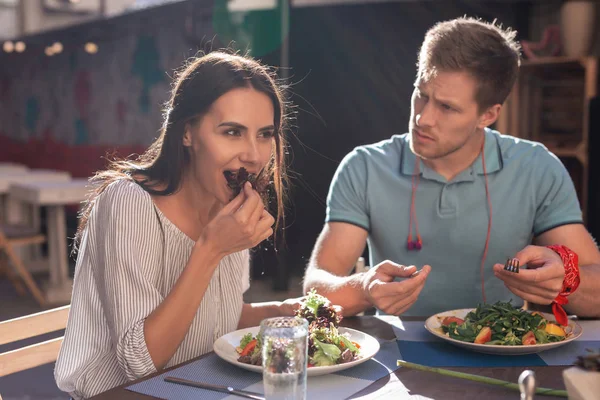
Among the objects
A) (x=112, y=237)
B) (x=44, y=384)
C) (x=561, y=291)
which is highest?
(x=112, y=237)

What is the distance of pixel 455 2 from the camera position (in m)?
4.36

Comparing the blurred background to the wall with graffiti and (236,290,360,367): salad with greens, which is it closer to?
the wall with graffiti

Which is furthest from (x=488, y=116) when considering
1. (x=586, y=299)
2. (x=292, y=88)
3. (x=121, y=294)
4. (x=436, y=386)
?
(x=292, y=88)

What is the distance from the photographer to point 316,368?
125 centimetres

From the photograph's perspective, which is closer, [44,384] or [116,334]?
[116,334]

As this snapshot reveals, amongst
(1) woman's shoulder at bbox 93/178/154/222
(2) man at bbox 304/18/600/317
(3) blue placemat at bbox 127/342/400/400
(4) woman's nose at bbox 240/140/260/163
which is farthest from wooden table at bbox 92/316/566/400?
(2) man at bbox 304/18/600/317

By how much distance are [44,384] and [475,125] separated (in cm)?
266

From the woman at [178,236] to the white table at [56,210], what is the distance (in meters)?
3.74

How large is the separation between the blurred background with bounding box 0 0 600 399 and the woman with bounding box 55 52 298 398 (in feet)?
2.78

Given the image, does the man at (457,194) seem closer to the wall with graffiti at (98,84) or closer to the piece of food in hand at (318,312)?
the piece of food in hand at (318,312)

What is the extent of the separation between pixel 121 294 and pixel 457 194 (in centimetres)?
108

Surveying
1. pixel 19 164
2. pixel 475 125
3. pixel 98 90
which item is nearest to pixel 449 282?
pixel 475 125

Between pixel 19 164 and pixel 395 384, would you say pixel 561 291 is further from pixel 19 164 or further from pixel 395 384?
pixel 19 164

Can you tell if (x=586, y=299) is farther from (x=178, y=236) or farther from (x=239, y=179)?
(x=178, y=236)
